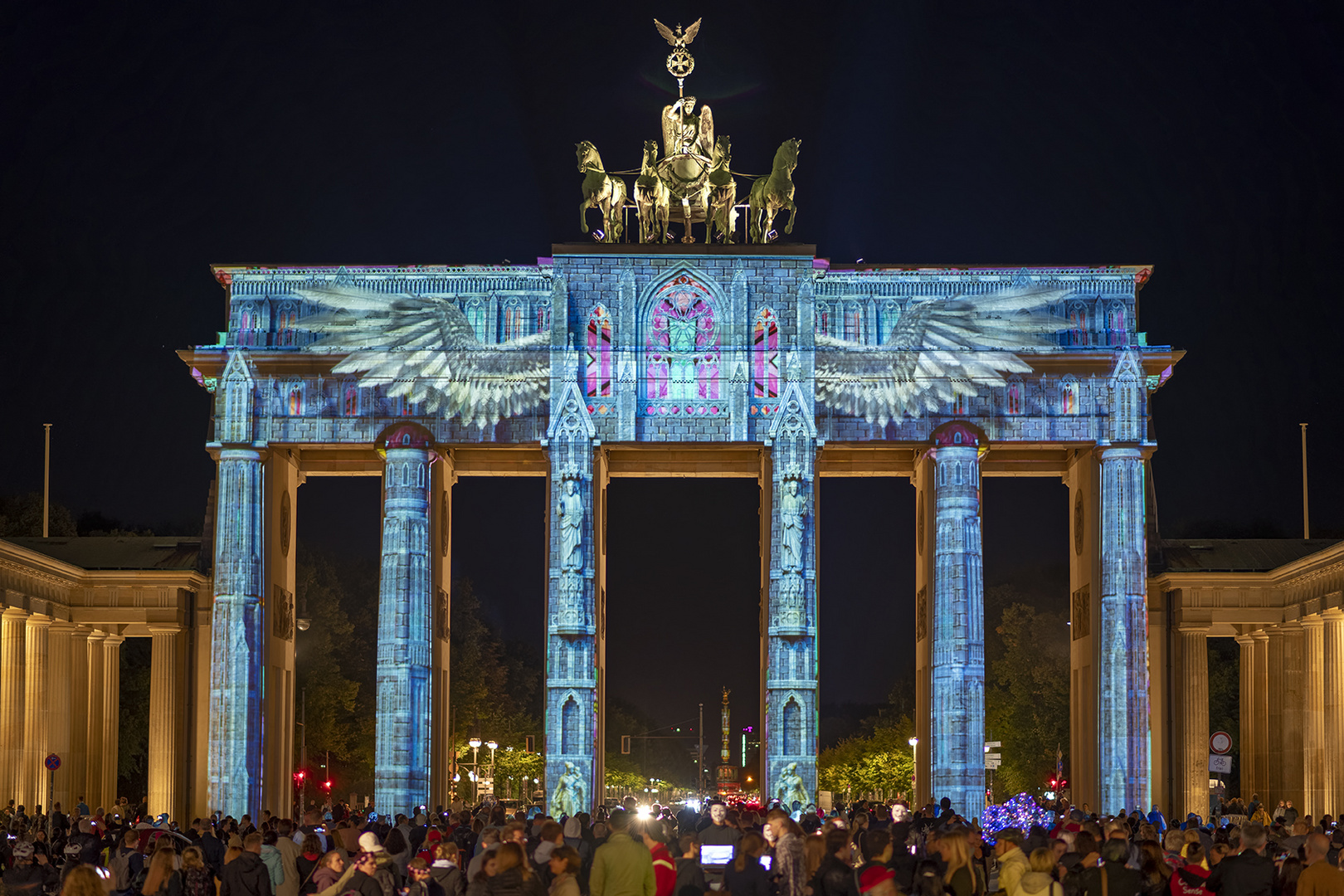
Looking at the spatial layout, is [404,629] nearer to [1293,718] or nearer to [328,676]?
[1293,718]

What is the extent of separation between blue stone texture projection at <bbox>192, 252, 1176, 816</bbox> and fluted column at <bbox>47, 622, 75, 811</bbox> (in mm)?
5147

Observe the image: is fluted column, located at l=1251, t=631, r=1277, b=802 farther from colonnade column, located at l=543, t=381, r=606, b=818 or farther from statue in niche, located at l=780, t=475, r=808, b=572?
colonnade column, located at l=543, t=381, r=606, b=818

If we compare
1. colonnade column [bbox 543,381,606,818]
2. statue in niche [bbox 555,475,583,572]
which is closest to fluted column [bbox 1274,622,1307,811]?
colonnade column [bbox 543,381,606,818]

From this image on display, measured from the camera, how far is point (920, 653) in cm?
5334

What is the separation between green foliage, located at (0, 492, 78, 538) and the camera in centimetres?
7450

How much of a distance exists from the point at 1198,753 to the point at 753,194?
2120 cm

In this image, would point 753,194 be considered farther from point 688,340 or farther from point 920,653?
point 920,653

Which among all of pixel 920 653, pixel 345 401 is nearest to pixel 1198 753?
pixel 920 653

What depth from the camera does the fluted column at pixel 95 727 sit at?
55.6 metres

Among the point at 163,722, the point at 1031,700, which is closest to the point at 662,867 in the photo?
the point at 163,722

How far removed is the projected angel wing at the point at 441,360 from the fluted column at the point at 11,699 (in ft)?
37.3

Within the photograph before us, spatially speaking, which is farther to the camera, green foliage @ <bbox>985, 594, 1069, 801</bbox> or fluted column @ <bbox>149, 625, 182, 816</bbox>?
green foliage @ <bbox>985, 594, 1069, 801</bbox>

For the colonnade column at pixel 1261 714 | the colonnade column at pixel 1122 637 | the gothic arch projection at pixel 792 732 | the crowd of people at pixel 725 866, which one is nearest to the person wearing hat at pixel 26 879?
the crowd of people at pixel 725 866

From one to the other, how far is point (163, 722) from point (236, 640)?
5649mm
